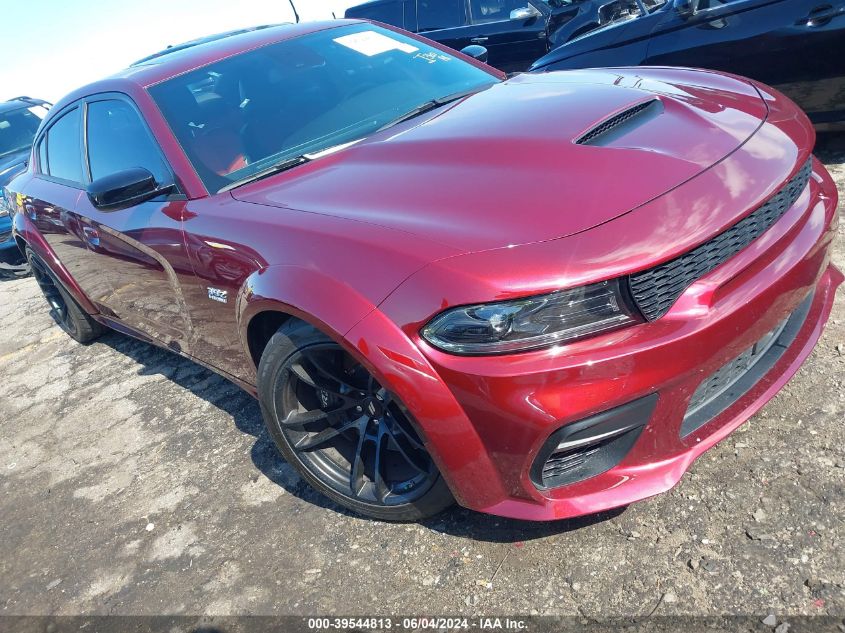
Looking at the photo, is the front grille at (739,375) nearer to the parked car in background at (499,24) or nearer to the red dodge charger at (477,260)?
the red dodge charger at (477,260)

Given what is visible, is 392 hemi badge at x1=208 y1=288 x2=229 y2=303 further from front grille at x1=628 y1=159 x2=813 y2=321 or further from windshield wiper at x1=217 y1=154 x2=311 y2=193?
front grille at x1=628 y1=159 x2=813 y2=321

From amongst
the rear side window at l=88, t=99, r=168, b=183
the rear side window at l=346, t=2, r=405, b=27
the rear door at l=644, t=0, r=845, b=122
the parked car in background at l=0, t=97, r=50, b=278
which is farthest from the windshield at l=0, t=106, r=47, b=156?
the rear door at l=644, t=0, r=845, b=122

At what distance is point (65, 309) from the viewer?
484 centimetres

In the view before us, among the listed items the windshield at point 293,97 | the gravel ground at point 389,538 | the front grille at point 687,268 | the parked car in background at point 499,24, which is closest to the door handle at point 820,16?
the gravel ground at point 389,538

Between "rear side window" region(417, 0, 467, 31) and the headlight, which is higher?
the headlight

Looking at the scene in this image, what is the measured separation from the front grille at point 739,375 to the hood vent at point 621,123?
75cm

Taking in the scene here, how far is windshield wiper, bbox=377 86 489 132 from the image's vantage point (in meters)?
2.78

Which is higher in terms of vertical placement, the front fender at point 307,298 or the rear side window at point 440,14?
the front fender at point 307,298

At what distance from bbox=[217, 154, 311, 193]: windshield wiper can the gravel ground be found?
1.14m

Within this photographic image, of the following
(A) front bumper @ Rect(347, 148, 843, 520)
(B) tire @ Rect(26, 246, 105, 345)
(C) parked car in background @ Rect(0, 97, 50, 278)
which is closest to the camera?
(A) front bumper @ Rect(347, 148, 843, 520)

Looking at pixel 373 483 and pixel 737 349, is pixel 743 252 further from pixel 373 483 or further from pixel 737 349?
pixel 373 483

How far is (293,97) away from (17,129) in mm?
8502

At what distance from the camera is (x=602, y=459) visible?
182cm

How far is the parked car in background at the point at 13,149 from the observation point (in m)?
7.19
